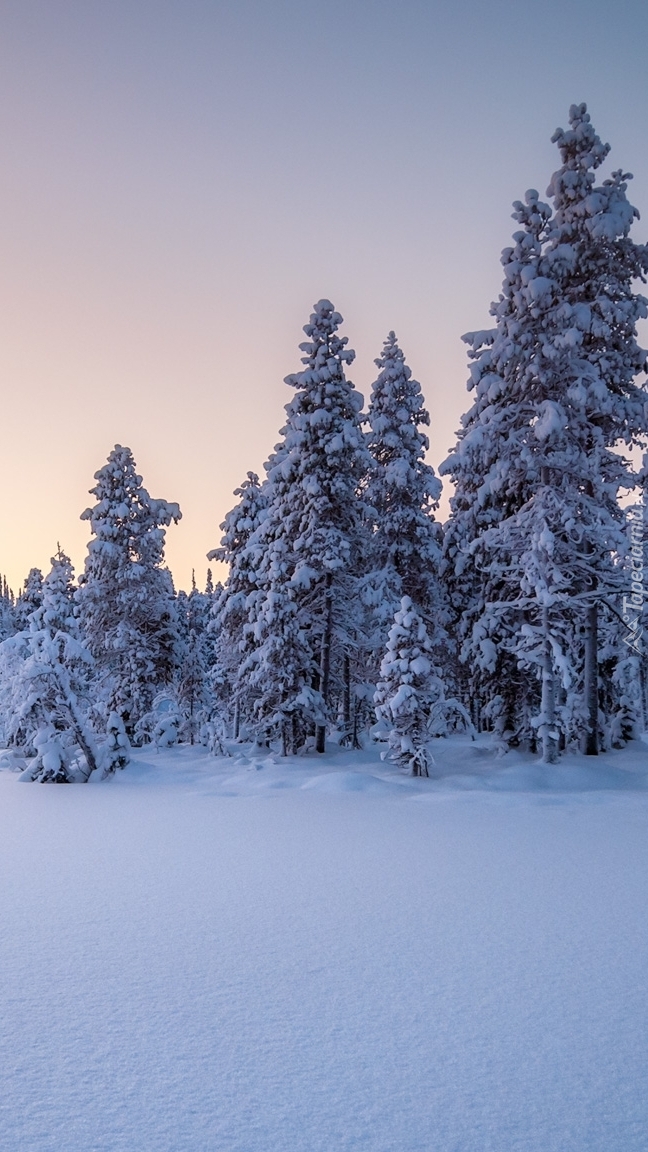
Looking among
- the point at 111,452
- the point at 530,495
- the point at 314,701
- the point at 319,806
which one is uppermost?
the point at 111,452

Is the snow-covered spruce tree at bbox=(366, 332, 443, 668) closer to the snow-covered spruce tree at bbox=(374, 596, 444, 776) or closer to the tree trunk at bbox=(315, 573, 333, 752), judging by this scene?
the tree trunk at bbox=(315, 573, 333, 752)

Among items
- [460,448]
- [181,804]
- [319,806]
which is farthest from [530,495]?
[181,804]

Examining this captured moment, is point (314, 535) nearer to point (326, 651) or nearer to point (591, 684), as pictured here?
point (326, 651)

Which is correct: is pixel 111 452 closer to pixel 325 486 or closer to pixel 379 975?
pixel 325 486

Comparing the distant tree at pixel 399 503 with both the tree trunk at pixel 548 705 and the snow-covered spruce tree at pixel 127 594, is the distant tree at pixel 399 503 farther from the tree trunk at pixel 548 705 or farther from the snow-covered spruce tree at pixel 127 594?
the snow-covered spruce tree at pixel 127 594

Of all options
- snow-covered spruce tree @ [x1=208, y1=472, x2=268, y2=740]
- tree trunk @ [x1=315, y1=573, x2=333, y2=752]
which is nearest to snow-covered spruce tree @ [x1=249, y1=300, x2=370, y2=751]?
tree trunk @ [x1=315, y1=573, x2=333, y2=752]

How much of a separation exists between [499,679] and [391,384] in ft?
41.0

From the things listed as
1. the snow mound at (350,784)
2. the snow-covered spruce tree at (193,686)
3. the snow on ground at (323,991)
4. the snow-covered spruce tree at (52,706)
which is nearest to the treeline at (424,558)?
the snow-covered spruce tree at (52,706)

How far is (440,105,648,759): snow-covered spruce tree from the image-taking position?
20328 mm

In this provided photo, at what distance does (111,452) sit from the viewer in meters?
33.3

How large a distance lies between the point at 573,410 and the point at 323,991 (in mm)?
19281

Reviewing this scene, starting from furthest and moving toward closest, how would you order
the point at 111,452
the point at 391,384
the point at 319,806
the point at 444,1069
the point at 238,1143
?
the point at 111,452, the point at 391,384, the point at 319,806, the point at 444,1069, the point at 238,1143

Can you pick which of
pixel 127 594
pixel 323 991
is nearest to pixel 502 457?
pixel 127 594

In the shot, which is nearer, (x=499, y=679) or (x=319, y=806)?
(x=319, y=806)
